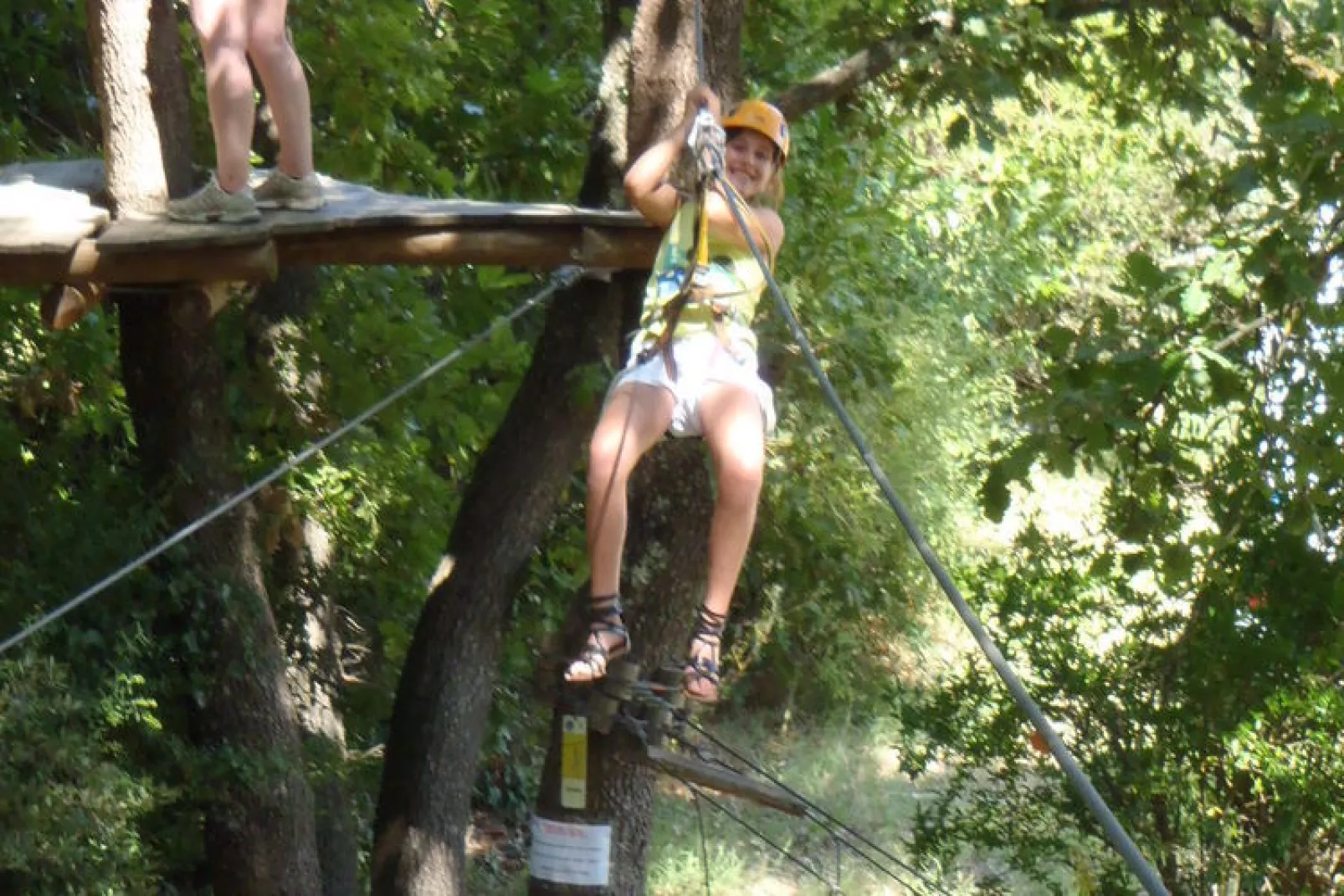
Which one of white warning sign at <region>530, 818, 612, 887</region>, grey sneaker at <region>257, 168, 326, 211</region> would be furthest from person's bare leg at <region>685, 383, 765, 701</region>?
grey sneaker at <region>257, 168, 326, 211</region>

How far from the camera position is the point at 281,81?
5.62m

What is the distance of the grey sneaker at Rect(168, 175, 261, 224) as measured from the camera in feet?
17.6

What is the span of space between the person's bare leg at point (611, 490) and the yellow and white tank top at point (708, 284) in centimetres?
19

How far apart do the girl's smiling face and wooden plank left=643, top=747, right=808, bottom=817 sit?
156 centimetres

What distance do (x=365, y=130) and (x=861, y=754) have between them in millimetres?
7421

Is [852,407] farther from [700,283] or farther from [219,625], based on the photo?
[700,283]

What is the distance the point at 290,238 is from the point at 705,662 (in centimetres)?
190

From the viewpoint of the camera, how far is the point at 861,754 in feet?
45.4

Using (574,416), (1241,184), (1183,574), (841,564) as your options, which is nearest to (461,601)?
(574,416)

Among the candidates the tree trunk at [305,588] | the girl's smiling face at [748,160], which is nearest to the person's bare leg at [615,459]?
the girl's smiling face at [748,160]

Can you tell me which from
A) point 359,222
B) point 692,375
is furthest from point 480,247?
point 692,375

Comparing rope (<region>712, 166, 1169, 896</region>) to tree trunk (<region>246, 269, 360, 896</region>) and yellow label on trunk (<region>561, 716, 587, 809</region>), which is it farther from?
tree trunk (<region>246, 269, 360, 896</region>)

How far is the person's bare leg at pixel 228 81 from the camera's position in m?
5.43

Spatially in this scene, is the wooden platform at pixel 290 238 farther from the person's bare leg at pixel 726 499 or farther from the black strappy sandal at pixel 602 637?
the black strappy sandal at pixel 602 637
